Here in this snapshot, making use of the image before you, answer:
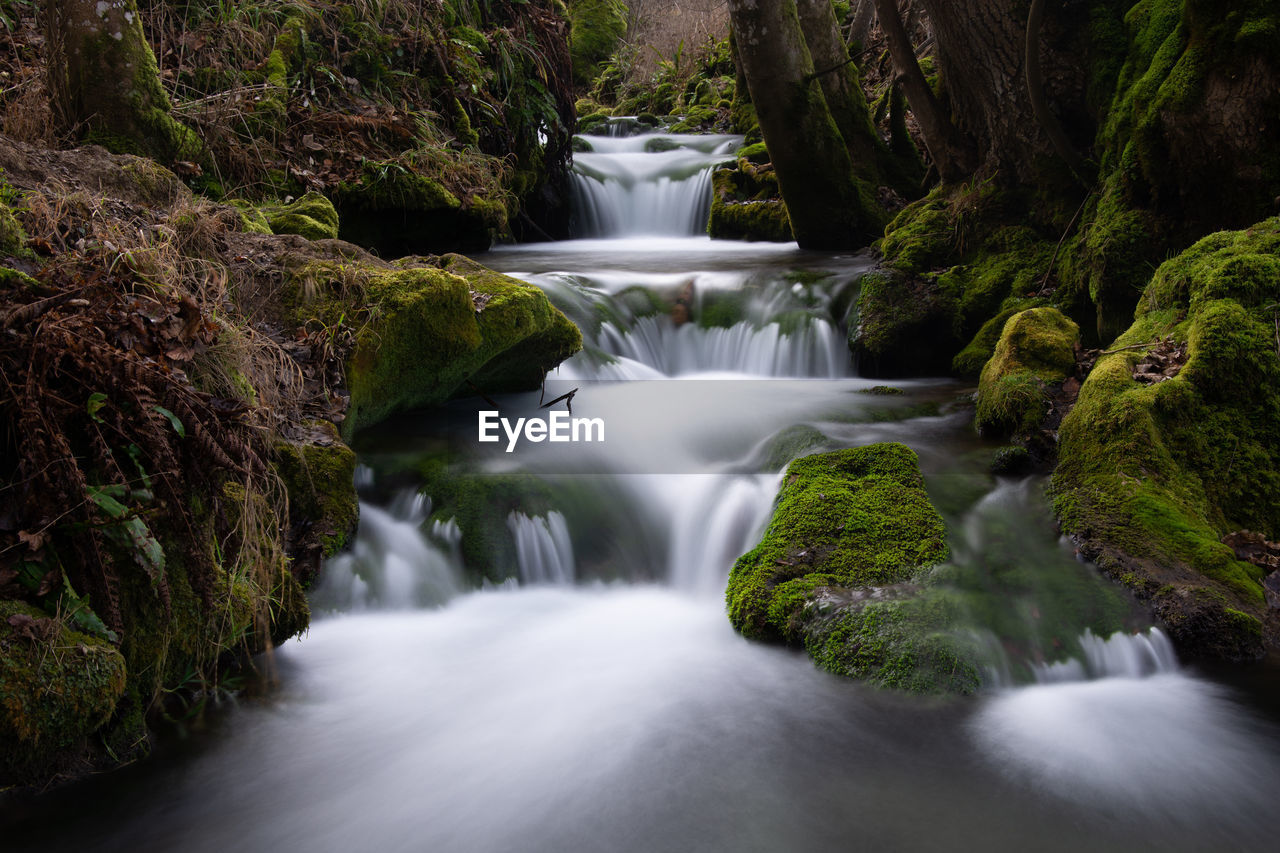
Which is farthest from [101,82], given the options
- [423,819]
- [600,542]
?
[423,819]

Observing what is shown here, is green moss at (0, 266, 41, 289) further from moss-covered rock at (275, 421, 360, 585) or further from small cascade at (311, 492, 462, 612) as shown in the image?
small cascade at (311, 492, 462, 612)

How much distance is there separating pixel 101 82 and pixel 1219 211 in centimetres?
759

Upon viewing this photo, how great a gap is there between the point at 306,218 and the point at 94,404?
437cm

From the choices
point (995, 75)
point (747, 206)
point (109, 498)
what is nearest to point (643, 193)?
point (747, 206)

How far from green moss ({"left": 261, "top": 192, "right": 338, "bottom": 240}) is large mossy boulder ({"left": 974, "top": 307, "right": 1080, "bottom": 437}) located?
4.74 metres

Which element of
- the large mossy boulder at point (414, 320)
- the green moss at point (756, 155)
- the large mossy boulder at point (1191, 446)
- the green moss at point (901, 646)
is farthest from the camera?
the green moss at point (756, 155)

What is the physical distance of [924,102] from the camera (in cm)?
815

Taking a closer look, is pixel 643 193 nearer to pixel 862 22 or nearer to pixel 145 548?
pixel 862 22

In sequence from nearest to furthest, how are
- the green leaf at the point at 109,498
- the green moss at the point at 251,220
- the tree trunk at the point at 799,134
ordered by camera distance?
the green leaf at the point at 109,498 → the green moss at the point at 251,220 → the tree trunk at the point at 799,134

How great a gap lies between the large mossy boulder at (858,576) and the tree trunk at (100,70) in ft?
17.7

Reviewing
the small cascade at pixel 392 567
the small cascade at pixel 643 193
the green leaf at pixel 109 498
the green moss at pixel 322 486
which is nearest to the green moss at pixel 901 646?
the small cascade at pixel 392 567

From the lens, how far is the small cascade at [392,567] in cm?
403

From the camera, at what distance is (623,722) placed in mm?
3307

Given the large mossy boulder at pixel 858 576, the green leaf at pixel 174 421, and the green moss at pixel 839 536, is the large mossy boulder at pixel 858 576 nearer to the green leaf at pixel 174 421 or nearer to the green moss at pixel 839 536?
the green moss at pixel 839 536
